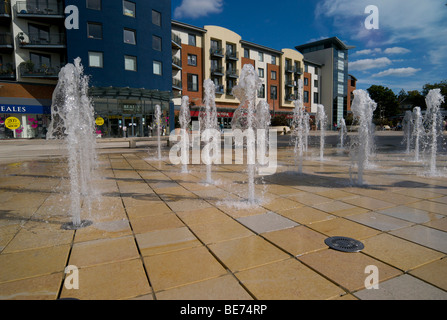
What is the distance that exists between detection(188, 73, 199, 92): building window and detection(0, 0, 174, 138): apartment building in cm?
810

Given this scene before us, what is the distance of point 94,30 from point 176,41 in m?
9.75

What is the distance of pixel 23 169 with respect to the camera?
8.97m

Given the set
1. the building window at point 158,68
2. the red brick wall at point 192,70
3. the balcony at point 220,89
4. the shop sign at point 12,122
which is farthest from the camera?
the balcony at point 220,89

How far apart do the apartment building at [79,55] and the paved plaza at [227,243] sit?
21824 millimetres

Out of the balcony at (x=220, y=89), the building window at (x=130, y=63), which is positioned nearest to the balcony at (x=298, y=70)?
the balcony at (x=220, y=89)

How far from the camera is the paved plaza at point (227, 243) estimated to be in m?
2.30

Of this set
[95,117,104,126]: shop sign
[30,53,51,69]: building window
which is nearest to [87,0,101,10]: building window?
[30,53,51,69]: building window

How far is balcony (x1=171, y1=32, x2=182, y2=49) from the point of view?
31467mm

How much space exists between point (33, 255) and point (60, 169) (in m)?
6.91

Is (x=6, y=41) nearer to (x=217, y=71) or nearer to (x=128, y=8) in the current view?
(x=128, y=8)

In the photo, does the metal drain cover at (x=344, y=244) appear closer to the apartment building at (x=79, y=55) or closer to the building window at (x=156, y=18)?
the apartment building at (x=79, y=55)

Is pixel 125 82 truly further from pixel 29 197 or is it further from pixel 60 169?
pixel 29 197

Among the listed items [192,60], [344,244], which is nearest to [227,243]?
[344,244]

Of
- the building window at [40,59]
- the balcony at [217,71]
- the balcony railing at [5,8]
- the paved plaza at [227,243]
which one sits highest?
the balcony railing at [5,8]
